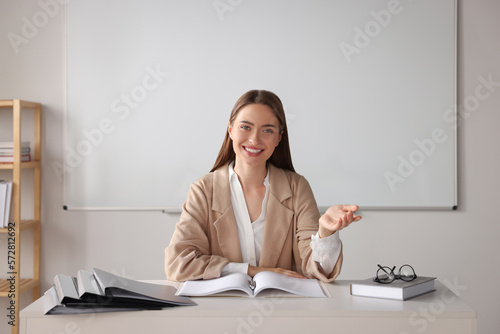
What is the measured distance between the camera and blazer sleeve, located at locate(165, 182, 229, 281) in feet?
6.17

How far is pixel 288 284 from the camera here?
172 cm

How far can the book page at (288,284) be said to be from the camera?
5.41ft

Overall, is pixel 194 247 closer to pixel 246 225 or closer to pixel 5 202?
pixel 246 225

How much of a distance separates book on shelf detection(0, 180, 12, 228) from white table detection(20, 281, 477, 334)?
2.05m

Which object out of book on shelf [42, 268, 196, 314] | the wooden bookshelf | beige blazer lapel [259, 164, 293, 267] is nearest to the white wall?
the wooden bookshelf

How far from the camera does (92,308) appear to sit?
4.96ft

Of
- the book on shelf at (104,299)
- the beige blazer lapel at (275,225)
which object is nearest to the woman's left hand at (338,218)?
the beige blazer lapel at (275,225)

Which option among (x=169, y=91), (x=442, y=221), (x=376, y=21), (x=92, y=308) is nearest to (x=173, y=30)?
(x=169, y=91)

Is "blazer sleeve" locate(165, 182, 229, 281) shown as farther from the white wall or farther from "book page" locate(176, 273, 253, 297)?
the white wall

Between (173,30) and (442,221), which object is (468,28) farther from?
(173,30)

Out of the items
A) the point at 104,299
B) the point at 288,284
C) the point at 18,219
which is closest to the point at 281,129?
the point at 288,284

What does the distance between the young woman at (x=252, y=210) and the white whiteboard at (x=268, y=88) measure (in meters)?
1.44

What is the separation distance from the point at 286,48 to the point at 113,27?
43.2 inches

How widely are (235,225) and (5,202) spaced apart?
193 centimetres
